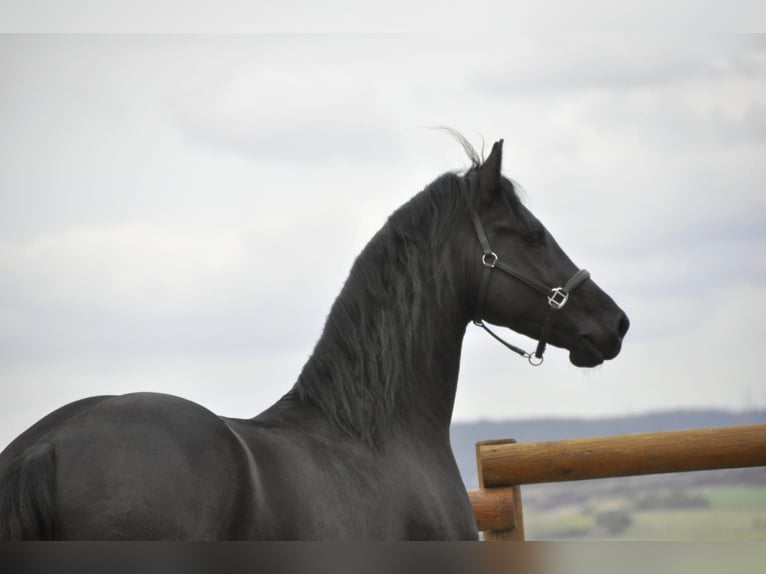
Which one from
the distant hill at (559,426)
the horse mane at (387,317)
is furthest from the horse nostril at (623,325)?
the distant hill at (559,426)

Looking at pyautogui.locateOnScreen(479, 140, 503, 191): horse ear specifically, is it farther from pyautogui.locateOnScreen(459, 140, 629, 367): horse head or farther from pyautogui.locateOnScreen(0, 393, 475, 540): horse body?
pyautogui.locateOnScreen(0, 393, 475, 540): horse body

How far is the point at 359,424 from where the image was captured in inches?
101

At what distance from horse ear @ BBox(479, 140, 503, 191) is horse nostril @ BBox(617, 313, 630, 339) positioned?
0.67 meters

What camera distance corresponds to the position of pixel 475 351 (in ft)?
11.3

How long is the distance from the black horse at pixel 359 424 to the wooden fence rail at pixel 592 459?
96cm

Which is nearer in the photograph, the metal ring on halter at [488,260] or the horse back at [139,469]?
the horse back at [139,469]

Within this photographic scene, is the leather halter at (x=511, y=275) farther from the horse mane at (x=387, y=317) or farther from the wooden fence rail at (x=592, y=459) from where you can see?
the wooden fence rail at (x=592, y=459)

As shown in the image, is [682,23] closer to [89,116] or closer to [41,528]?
[41,528]

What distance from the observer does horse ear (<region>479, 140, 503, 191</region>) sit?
2.91 meters

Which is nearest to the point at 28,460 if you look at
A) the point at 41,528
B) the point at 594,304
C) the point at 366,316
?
the point at 41,528

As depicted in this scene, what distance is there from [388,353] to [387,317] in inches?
4.7

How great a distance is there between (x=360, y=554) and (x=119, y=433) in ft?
2.45

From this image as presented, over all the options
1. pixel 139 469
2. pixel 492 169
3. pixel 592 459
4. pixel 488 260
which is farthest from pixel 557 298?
pixel 139 469

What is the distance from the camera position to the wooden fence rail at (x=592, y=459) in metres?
3.74
